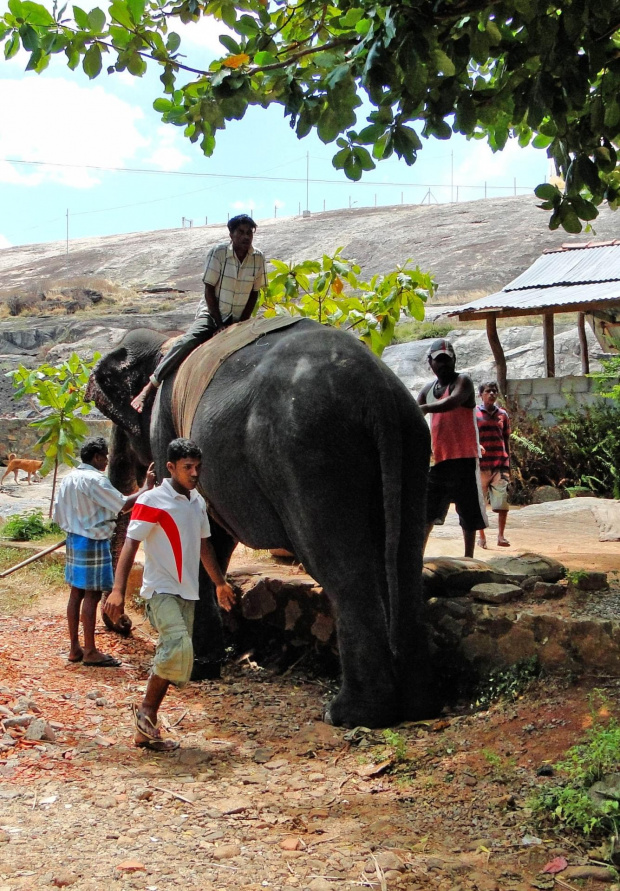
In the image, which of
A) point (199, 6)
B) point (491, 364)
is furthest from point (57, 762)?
point (491, 364)

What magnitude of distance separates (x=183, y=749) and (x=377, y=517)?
4.77 feet

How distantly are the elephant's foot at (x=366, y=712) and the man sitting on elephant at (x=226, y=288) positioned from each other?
2.61 m

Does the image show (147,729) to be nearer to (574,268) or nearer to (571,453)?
(571,453)

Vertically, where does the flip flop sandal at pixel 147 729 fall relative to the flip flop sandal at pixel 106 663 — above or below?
above

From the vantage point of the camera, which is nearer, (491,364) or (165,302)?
(491,364)

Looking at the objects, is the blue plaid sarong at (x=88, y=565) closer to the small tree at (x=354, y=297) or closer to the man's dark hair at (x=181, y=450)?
the man's dark hair at (x=181, y=450)

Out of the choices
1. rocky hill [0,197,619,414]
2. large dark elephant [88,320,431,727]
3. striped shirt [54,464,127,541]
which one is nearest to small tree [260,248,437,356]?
striped shirt [54,464,127,541]

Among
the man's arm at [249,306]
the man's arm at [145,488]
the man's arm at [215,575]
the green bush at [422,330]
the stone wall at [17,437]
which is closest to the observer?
the man's arm at [215,575]

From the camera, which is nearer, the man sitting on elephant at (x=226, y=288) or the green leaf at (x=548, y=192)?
the green leaf at (x=548, y=192)

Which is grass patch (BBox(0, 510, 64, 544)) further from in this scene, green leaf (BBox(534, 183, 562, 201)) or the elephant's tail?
green leaf (BBox(534, 183, 562, 201))

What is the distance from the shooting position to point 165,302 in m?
34.2

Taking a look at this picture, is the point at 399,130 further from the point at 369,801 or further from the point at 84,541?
the point at 84,541

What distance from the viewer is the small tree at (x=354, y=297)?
7.66 metres

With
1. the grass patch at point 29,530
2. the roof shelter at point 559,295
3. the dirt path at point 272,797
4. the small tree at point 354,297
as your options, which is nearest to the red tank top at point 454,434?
the small tree at point 354,297
